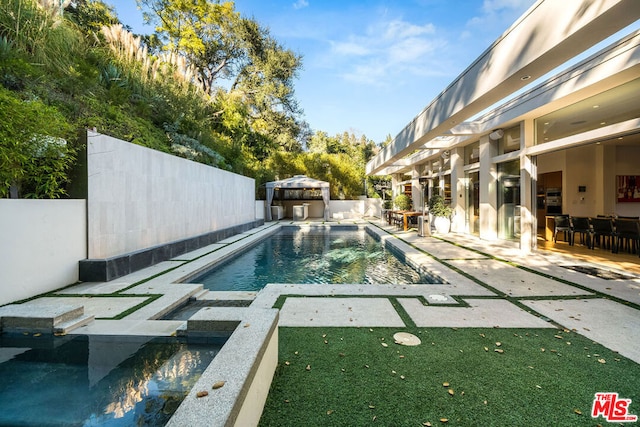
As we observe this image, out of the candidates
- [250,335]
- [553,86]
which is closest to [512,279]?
[553,86]

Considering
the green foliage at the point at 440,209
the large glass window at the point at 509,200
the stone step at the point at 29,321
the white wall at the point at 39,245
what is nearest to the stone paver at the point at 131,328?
the stone step at the point at 29,321

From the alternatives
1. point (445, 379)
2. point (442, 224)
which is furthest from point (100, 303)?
point (442, 224)

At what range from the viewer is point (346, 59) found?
1759 cm

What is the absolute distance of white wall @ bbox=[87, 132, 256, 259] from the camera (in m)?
4.75

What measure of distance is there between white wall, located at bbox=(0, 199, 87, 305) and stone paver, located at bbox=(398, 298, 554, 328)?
15.8 feet

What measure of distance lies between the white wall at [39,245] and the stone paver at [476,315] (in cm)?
482

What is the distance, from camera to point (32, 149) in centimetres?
395

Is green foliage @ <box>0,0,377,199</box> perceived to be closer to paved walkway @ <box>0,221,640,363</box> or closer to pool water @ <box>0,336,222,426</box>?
paved walkway @ <box>0,221,640,363</box>

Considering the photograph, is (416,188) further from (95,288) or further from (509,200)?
(95,288)

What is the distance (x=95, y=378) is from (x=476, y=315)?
3.62m

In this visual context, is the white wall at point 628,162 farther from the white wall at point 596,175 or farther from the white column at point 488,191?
the white column at point 488,191

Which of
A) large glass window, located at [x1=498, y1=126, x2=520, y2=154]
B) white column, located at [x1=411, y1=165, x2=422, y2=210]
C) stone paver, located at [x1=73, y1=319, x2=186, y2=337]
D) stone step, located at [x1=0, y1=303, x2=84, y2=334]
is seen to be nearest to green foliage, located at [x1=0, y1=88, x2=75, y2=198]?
stone step, located at [x1=0, y1=303, x2=84, y2=334]

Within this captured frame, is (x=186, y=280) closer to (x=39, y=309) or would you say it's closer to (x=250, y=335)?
(x=39, y=309)

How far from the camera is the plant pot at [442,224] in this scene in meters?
10.8
